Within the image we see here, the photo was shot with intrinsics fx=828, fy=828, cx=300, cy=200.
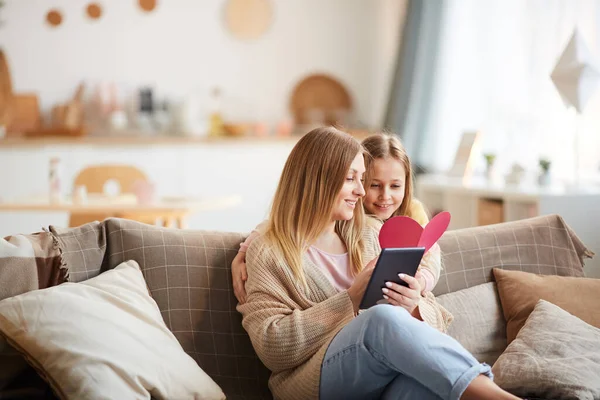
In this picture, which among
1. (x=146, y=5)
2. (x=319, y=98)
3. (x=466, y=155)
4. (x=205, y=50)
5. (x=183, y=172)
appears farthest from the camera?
(x=319, y=98)

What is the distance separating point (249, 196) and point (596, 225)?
277 centimetres

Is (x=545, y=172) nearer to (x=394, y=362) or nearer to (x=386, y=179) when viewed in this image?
(x=386, y=179)

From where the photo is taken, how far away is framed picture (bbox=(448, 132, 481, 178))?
4479mm

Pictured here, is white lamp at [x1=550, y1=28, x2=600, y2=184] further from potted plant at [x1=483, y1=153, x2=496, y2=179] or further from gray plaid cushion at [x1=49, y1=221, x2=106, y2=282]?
gray plaid cushion at [x1=49, y1=221, x2=106, y2=282]

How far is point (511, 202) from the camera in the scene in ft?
13.0

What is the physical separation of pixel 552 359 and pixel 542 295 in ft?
1.08

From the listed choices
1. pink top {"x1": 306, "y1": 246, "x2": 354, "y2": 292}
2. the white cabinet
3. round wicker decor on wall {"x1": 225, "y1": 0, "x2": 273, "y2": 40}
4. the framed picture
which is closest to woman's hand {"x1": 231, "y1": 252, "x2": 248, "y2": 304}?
pink top {"x1": 306, "y1": 246, "x2": 354, "y2": 292}

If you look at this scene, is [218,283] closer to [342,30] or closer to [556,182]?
[556,182]

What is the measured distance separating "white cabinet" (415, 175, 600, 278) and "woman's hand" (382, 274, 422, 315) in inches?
58.1

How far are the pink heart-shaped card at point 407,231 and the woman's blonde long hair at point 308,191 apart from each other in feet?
0.63

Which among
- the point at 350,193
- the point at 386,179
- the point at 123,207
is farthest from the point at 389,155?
the point at 123,207

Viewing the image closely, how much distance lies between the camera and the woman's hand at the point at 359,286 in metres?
2.04

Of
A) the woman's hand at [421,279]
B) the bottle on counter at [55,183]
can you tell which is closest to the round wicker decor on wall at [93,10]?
the bottle on counter at [55,183]

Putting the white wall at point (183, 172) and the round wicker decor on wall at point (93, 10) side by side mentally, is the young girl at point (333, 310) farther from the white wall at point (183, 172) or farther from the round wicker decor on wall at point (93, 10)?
the round wicker decor on wall at point (93, 10)
